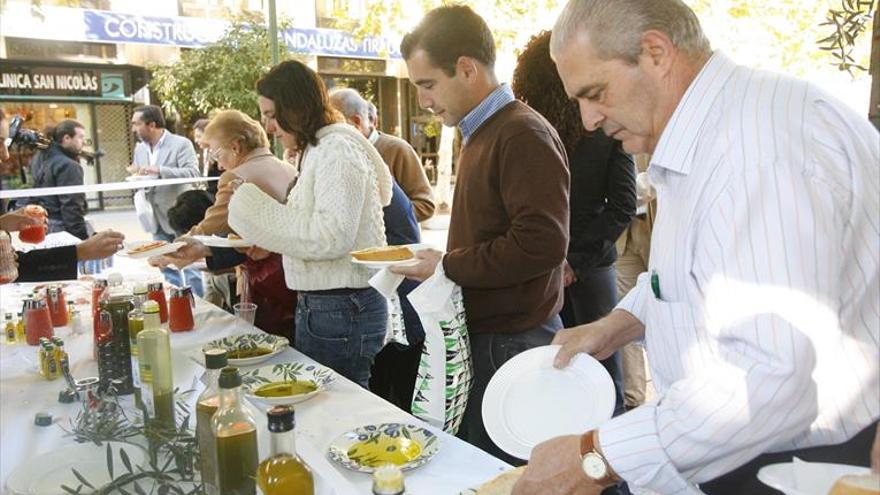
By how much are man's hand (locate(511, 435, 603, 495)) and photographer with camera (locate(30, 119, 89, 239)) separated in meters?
5.66

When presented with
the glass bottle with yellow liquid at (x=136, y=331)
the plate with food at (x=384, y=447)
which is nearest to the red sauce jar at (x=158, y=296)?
the glass bottle with yellow liquid at (x=136, y=331)

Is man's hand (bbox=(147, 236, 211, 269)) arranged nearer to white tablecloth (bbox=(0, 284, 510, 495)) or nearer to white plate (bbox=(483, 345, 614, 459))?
white tablecloth (bbox=(0, 284, 510, 495))

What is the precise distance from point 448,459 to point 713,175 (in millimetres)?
828

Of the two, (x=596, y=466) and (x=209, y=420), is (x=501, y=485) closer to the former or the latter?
(x=596, y=466)

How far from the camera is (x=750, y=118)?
99 centimetres

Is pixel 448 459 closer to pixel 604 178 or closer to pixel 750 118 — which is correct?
pixel 750 118

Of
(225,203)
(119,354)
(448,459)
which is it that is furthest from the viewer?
(225,203)

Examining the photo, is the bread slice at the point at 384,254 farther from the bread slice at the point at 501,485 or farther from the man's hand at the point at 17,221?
the man's hand at the point at 17,221

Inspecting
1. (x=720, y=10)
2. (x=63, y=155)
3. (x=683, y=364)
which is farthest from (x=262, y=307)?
(x=720, y=10)

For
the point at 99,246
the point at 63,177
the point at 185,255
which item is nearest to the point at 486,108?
the point at 185,255

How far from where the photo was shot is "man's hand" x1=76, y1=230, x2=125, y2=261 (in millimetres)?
2928

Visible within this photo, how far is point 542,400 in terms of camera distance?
1528mm

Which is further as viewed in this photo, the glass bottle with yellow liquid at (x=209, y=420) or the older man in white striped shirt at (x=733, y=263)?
the glass bottle with yellow liquid at (x=209, y=420)

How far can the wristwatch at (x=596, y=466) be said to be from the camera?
103 centimetres
